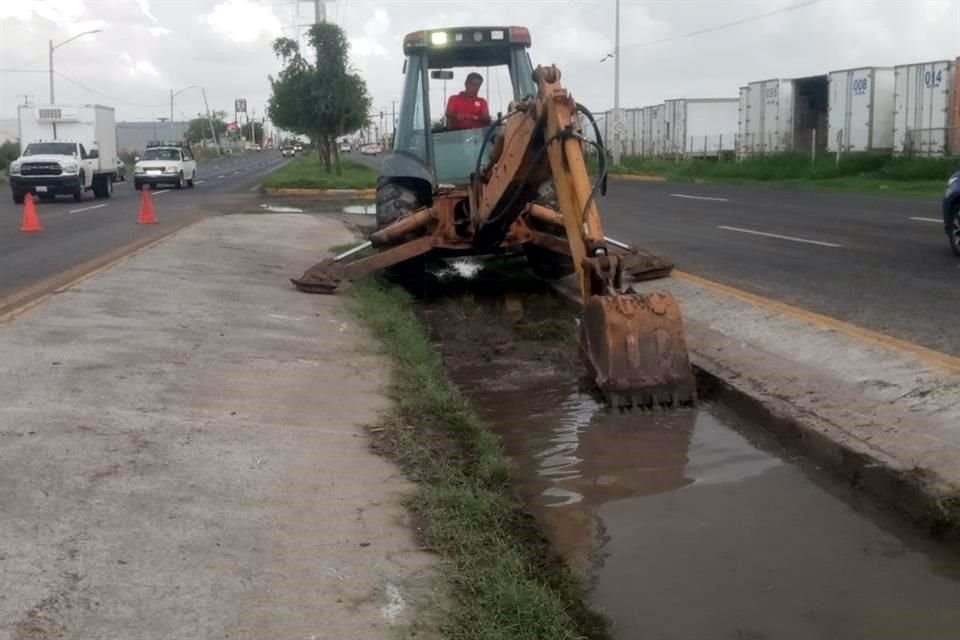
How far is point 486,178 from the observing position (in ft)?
36.6

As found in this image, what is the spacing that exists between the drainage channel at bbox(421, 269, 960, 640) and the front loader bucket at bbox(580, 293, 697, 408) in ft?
0.48

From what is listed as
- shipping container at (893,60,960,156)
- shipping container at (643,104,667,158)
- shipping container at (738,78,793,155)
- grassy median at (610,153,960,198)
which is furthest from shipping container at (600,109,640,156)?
shipping container at (893,60,960,156)

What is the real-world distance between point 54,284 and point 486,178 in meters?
4.64

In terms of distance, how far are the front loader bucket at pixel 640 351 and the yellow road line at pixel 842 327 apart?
1.53m

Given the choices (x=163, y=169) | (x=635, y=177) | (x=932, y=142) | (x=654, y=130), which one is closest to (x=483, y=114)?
(x=932, y=142)

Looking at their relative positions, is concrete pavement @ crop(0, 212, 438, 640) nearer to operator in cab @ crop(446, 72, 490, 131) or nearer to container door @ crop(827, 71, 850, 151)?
operator in cab @ crop(446, 72, 490, 131)

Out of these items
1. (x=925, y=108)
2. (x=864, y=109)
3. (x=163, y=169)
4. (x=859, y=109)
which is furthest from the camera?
(x=163, y=169)

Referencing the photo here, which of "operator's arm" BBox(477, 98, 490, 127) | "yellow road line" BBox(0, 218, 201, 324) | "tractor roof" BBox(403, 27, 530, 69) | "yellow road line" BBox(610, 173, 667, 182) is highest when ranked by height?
"tractor roof" BBox(403, 27, 530, 69)

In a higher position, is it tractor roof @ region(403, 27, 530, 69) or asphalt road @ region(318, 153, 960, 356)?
tractor roof @ region(403, 27, 530, 69)

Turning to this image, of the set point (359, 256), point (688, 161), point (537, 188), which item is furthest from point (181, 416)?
point (688, 161)

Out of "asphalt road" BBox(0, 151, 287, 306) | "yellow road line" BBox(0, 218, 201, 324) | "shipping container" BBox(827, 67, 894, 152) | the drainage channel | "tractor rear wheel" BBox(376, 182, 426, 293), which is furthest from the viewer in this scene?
"shipping container" BBox(827, 67, 894, 152)

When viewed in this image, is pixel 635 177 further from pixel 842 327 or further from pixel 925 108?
pixel 842 327

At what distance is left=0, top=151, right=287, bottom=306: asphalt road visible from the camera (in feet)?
48.8

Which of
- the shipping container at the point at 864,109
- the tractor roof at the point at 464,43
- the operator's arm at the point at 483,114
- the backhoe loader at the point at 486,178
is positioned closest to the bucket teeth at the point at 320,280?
the backhoe loader at the point at 486,178
